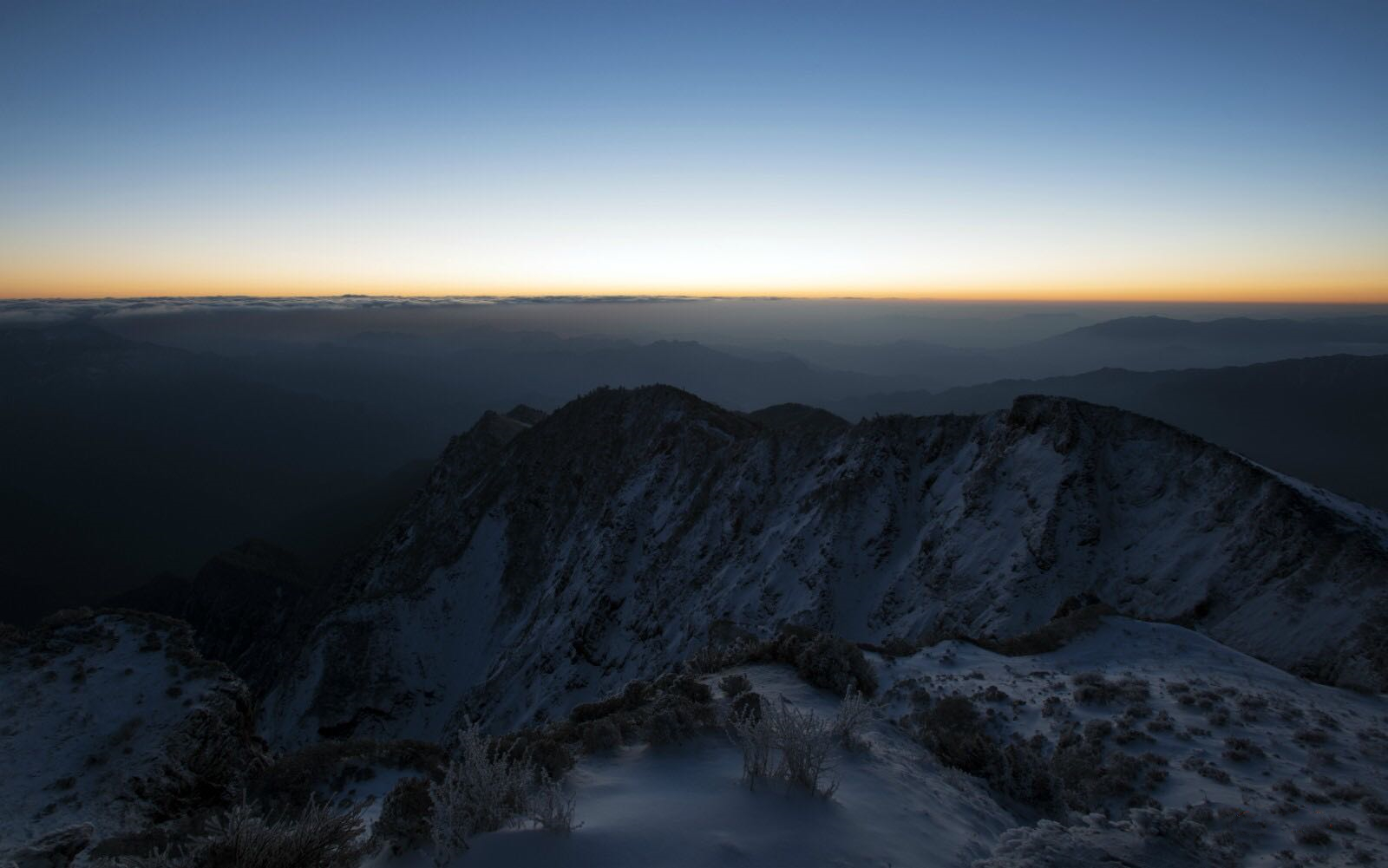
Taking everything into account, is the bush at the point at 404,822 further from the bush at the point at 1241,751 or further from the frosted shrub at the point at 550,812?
the bush at the point at 1241,751

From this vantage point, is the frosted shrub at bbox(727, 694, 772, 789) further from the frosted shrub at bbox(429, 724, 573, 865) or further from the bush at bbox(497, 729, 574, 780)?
the bush at bbox(497, 729, 574, 780)

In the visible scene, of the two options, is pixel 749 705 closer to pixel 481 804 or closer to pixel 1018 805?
pixel 1018 805

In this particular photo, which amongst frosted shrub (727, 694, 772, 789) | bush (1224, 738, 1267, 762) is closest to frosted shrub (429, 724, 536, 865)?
frosted shrub (727, 694, 772, 789)

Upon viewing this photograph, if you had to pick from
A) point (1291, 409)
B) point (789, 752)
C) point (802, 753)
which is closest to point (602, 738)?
point (789, 752)

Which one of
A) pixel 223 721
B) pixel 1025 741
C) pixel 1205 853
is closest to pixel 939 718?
pixel 1025 741

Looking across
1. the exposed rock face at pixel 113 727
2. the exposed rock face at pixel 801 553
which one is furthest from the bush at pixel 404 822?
the exposed rock face at pixel 801 553

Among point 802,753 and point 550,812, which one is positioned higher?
point 550,812
